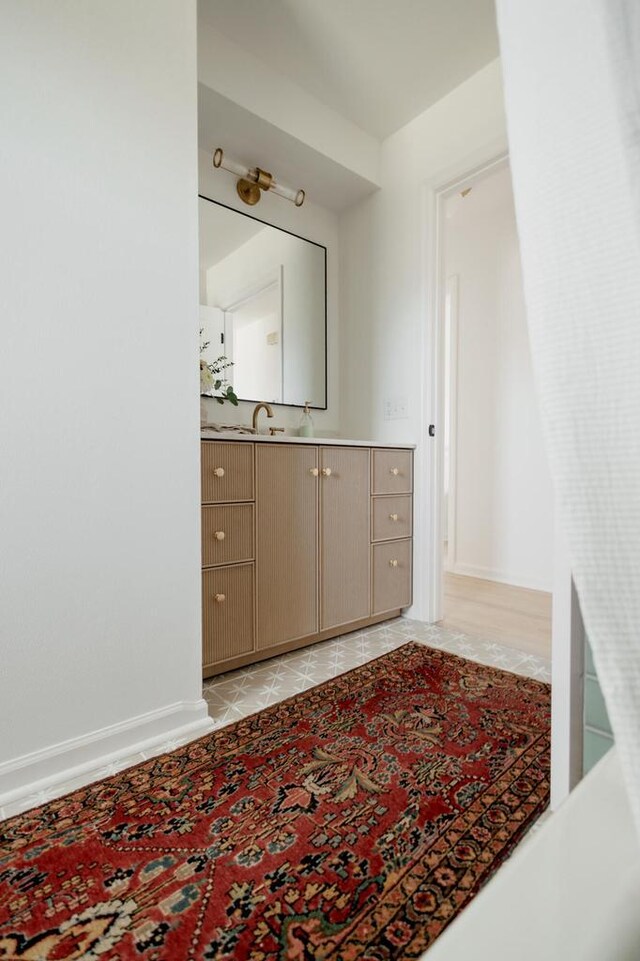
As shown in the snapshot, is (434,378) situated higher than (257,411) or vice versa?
(434,378)

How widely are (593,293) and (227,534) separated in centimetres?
157

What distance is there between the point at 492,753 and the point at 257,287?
216cm

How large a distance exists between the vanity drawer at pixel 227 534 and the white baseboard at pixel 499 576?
6.84 feet

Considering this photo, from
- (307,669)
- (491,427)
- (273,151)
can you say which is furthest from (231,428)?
(491,427)

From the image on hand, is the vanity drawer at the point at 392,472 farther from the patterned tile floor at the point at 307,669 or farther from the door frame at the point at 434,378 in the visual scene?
the patterned tile floor at the point at 307,669

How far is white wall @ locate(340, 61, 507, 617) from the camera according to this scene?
2.13m

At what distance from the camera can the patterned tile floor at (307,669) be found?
4.11ft

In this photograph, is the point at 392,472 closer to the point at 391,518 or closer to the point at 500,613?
the point at 391,518

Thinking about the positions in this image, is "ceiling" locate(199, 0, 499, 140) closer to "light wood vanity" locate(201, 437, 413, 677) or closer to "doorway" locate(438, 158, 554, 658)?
"doorway" locate(438, 158, 554, 658)

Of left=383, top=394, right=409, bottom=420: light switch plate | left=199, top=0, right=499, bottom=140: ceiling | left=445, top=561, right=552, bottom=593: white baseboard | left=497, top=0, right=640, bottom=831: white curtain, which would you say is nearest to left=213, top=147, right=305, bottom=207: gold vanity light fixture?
left=199, top=0, right=499, bottom=140: ceiling

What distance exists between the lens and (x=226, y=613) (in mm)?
1726

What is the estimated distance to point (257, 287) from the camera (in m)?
2.36

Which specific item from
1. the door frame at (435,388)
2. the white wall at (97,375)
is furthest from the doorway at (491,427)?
the white wall at (97,375)

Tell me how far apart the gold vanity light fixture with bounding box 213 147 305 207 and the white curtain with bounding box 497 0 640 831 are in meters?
2.25
